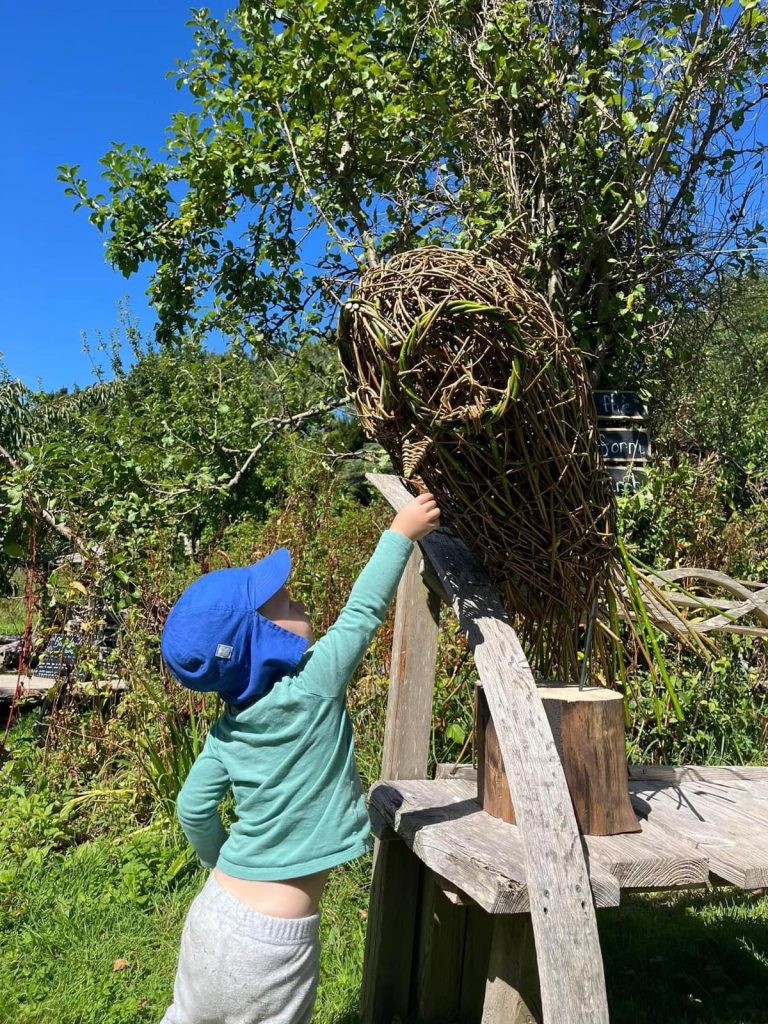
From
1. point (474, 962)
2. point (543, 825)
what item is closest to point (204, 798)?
point (543, 825)

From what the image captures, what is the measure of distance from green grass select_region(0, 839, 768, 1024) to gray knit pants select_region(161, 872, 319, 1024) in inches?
44.5

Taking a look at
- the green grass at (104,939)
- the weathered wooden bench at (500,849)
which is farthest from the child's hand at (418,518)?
the green grass at (104,939)

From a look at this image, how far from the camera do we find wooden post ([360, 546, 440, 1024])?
2721mm

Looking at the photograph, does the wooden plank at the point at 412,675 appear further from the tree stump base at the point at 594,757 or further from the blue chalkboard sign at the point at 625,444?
the blue chalkboard sign at the point at 625,444

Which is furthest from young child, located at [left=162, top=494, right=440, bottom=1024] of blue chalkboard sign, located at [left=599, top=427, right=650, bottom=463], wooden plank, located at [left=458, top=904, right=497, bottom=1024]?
blue chalkboard sign, located at [left=599, top=427, right=650, bottom=463]

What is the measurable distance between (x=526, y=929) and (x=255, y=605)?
1041 mm

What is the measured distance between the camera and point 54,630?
4645 mm

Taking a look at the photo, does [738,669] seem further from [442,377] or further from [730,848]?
[442,377]

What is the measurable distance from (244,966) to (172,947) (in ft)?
5.48

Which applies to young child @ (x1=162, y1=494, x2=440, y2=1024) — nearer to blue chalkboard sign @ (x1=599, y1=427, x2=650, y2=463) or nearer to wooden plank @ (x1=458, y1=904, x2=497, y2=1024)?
wooden plank @ (x1=458, y1=904, x2=497, y2=1024)

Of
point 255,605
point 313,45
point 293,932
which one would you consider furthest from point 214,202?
point 293,932

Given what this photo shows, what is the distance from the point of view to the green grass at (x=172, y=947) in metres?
3.04

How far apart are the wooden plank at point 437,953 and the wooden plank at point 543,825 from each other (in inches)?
31.6

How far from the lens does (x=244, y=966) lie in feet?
6.30
